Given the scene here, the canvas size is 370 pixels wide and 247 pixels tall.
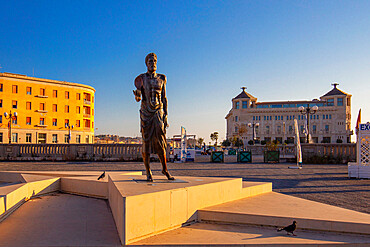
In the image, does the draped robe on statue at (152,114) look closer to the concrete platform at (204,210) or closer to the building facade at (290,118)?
the concrete platform at (204,210)

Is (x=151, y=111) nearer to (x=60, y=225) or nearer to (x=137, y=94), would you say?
(x=137, y=94)

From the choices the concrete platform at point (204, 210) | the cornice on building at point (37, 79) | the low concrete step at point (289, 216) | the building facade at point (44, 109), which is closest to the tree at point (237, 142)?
the building facade at point (44, 109)

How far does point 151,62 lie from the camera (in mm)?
6566

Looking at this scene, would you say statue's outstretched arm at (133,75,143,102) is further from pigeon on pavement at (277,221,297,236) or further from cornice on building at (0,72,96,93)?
cornice on building at (0,72,96,93)

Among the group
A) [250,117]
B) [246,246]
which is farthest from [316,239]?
[250,117]

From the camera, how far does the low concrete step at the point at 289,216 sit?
4719mm

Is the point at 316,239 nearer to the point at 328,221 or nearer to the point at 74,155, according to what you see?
the point at 328,221

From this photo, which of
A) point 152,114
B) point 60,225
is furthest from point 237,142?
point 60,225

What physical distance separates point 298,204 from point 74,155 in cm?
2054

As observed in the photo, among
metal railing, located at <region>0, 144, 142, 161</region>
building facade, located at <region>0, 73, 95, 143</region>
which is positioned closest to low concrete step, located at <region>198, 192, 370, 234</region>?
metal railing, located at <region>0, 144, 142, 161</region>

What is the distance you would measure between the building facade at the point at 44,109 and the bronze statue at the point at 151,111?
50625 mm

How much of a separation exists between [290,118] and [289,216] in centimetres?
8321

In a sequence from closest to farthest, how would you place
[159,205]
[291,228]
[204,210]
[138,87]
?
[291,228], [159,205], [204,210], [138,87]

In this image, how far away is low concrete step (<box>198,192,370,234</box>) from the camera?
15.5 ft
